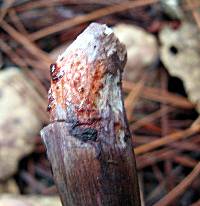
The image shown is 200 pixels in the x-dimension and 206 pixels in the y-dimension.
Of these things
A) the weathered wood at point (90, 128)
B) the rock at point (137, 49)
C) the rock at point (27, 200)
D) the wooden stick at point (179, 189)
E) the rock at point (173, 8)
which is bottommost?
the wooden stick at point (179, 189)

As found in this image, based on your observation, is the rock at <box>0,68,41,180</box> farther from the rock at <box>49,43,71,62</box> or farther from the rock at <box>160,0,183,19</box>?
the rock at <box>160,0,183,19</box>

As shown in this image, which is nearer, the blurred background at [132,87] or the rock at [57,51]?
the blurred background at [132,87]

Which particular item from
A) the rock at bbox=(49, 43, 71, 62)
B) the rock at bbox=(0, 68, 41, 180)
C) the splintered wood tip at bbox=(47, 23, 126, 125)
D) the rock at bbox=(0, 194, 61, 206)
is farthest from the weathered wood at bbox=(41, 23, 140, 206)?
the rock at bbox=(49, 43, 71, 62)

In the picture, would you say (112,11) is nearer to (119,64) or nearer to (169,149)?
(169,149)

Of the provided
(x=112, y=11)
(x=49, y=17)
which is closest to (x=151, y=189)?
(x=112, y=11)

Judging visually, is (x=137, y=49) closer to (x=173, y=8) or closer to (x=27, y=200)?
(x=173, y=8)

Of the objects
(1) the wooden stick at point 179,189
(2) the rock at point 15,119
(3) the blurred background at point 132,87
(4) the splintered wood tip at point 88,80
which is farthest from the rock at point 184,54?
(4) the splintered wood tip at point 88,80

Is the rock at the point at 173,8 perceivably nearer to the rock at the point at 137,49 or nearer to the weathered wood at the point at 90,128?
the rock at the point at 137,49
